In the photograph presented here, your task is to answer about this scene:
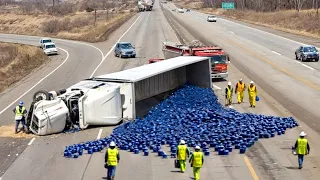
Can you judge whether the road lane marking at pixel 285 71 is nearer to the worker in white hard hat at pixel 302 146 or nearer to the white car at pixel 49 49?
the worker in white hard hat at pixel 302 146

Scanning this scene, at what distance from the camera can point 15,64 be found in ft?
170

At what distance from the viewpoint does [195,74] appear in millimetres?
34344

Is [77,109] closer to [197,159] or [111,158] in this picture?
[111,158]

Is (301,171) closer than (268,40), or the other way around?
(301,171)

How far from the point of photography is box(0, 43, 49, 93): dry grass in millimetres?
43991

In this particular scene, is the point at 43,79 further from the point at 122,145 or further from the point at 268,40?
the point at 268,40

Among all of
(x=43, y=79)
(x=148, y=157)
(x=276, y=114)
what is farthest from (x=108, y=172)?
(x=43, y=79)

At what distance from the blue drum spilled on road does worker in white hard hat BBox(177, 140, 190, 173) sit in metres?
2.27

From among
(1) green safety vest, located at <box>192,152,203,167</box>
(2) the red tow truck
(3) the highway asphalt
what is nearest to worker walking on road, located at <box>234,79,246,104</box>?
(3) the highway asphalt

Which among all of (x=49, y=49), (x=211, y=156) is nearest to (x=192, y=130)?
(x=211, y=156)

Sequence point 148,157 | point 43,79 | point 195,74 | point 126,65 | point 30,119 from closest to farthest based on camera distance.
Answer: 1. point 148,157
2. point 30,119
3. point 195,74
4. point 43,79
5. point 126,65

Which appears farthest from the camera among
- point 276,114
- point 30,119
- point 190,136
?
point 276,114

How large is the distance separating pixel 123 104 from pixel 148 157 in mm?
5595

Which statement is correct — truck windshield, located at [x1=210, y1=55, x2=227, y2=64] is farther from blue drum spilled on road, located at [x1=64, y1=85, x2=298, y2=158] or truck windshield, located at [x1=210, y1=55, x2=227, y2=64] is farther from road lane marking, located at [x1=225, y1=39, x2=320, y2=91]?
blue drum spilled on road, located at [x1=64, y1=85, x2=298, y2=158]
